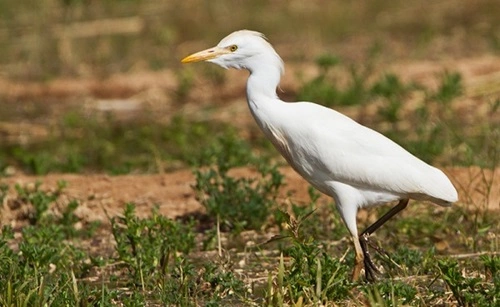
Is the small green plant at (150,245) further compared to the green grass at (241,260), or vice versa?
the small green plant at (150,245)

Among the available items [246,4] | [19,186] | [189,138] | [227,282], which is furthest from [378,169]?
[246,4]

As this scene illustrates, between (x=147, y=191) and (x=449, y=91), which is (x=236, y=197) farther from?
(x=449, y=91)

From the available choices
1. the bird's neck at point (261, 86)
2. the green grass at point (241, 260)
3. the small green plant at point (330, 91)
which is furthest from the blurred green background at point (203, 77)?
the bird's neck at point (261, 86)

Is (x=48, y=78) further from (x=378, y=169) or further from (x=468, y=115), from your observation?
(x=378, y=169)

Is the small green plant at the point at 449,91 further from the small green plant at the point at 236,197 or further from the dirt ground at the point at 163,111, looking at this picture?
the small green plant at the point at 236,197

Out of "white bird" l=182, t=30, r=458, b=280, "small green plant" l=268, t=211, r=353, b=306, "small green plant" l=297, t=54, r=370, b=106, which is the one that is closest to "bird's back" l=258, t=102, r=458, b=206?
"white bird" l=182, t=30, r=458, b=280

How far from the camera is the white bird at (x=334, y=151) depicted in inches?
253

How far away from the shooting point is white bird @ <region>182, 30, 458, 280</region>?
253 inches

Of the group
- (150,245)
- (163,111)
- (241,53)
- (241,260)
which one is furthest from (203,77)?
(241,53)

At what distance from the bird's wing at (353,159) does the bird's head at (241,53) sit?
1.08 feet

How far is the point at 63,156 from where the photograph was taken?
1092 centimetres

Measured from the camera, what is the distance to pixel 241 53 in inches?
259

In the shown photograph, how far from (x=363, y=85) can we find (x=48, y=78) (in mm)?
3644

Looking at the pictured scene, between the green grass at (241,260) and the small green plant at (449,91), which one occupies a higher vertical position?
the small green plant at (449,91)
